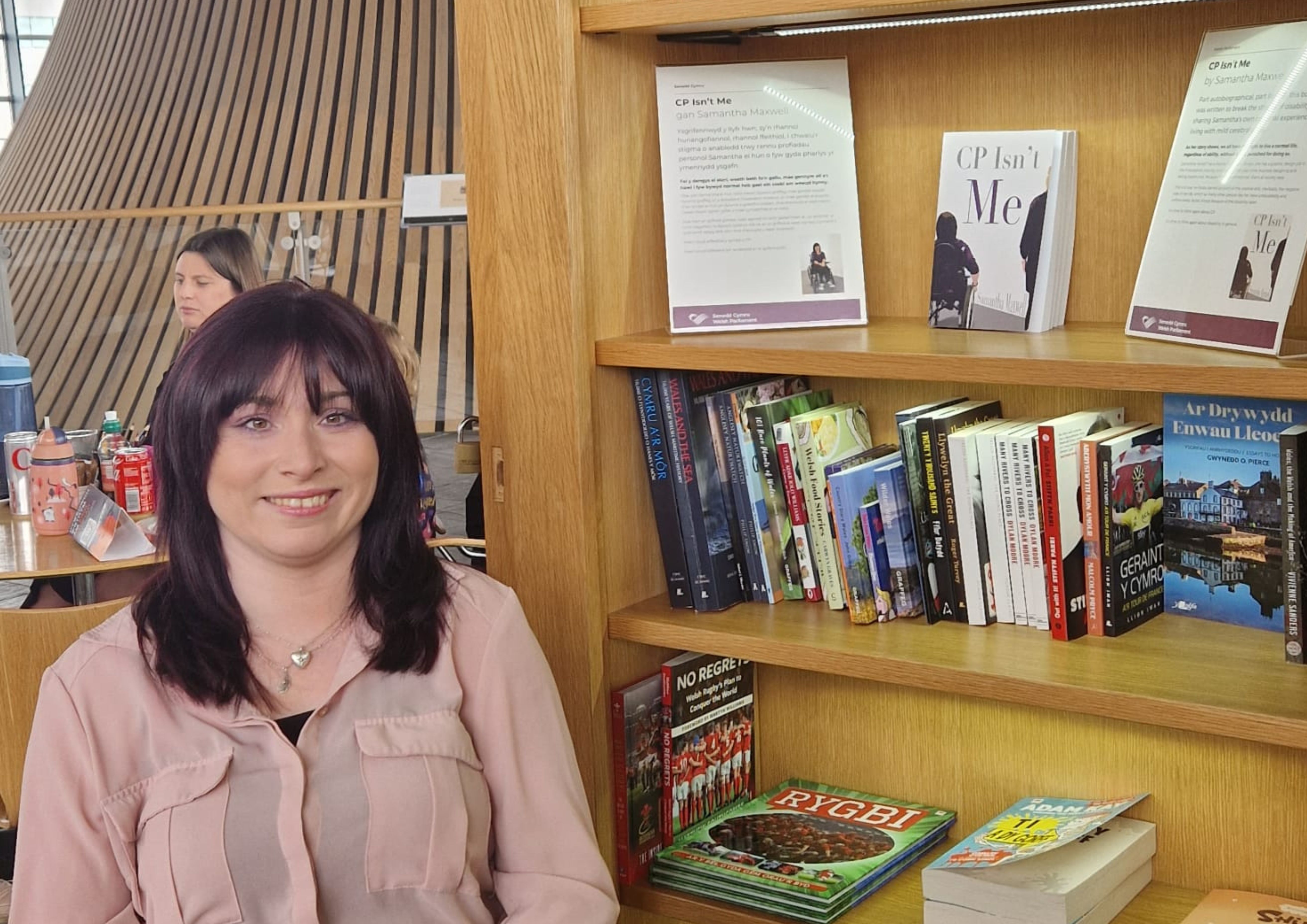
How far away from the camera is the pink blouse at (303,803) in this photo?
4.95 ft

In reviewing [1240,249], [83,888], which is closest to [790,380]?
[1240,249]

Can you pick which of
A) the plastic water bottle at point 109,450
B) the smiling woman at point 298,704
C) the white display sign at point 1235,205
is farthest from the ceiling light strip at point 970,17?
the plastic water bottle at point 109,450

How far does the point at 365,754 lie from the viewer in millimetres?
A: 1559

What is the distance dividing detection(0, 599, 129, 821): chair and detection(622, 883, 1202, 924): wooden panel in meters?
1.10

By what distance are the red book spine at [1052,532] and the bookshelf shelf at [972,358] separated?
114 millimetres

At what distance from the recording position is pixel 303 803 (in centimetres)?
153

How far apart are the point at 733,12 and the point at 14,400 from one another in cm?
344

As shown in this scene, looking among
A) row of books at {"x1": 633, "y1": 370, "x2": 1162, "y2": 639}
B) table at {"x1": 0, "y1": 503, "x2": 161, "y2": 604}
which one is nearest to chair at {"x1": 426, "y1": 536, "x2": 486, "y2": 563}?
table at {"x1": 0, "y1": 503, "x2": 161, "y2": 604}

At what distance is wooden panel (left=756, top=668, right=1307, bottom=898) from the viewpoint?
183 centimetres

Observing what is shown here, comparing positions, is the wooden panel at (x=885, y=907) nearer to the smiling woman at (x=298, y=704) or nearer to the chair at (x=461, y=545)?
the smiling woman at (x=298, y=704)

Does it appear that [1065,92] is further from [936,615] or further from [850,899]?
[850,899]

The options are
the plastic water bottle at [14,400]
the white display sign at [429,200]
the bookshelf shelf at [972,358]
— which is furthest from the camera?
the white display sign at [429,200]

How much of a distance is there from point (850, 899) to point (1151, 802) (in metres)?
0.43

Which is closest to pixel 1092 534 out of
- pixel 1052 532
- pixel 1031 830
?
pixel 1052 532
